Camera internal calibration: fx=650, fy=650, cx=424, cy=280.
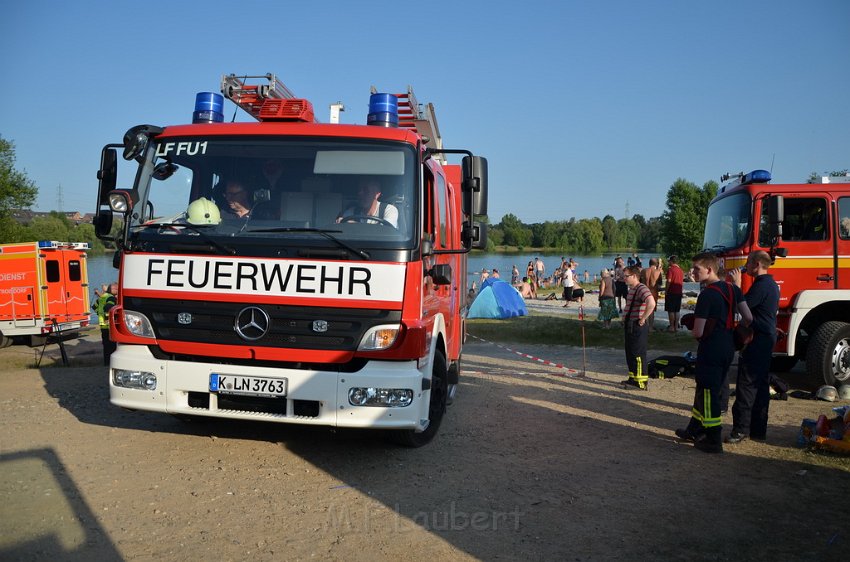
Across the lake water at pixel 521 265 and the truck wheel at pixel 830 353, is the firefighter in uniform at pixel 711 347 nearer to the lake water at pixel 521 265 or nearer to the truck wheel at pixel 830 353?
the truck wheel at pixel 830 353

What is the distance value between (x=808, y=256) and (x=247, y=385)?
24.9 ft

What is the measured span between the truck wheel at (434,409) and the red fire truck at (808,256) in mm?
4826

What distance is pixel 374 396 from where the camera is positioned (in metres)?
4.80

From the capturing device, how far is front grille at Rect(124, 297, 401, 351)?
4.86 meters

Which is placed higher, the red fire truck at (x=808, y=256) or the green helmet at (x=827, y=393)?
the red fire truck at (x=808, y=256)

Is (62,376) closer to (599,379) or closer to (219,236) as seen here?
(219,236)

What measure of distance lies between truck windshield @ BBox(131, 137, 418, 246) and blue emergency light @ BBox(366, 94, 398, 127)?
815mm

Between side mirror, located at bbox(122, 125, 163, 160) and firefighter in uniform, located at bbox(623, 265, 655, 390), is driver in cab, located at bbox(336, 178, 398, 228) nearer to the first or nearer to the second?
side mirror, located at bbox(122, 125, 163, 160)

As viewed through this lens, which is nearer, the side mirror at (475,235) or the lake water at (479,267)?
the side mirror at (475,235)

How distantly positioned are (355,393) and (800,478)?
11.8 ft

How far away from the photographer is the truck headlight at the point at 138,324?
511 centimetres

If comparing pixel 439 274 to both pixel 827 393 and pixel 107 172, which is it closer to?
pixel 107 172

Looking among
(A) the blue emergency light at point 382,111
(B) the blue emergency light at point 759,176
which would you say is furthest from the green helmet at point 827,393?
(A) the blue emergency light at point 382,111

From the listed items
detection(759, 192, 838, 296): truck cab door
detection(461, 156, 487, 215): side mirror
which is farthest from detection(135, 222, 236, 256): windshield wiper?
detection(759, 192, 838, 296): truck cab door
